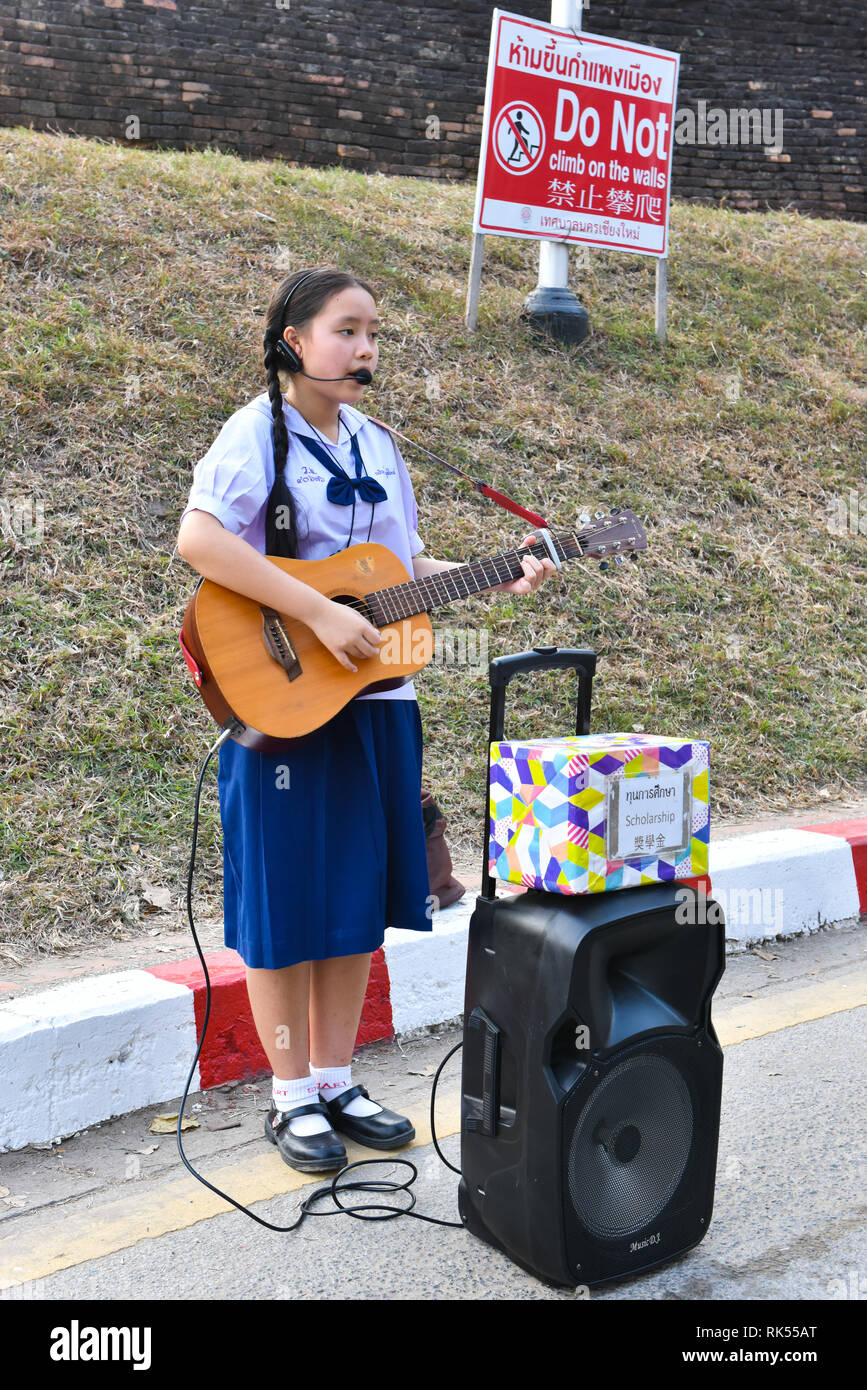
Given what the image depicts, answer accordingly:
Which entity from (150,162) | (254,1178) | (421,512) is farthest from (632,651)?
(150,162)

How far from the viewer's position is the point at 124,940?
3.67 meters

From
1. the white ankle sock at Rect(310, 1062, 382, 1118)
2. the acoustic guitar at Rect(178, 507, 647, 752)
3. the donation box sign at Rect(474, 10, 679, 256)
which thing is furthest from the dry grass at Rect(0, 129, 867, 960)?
the acoustic guitar at Rect(178, 507, 647, 752)

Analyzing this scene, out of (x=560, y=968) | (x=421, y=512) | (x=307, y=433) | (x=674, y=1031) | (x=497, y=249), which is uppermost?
(x=497, y=249)

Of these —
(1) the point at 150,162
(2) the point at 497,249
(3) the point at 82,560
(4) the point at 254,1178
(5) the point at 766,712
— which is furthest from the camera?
(2) the point at 497,249

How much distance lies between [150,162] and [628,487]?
12.8 ft

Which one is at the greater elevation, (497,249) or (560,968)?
(497,249)

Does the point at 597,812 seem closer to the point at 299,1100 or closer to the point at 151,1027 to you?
the point at 299,1100

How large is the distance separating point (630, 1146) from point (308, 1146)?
0.82 meters

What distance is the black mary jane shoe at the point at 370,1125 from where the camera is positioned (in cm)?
277

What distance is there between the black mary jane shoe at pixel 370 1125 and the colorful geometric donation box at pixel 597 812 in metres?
0.82

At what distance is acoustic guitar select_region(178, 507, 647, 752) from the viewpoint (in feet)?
8.36

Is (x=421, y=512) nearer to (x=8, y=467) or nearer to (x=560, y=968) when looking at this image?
(x=8, y=467)

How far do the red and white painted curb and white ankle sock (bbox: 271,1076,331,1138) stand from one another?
0.40 metres

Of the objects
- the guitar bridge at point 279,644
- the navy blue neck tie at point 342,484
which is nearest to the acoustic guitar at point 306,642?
the guitar bridge at point 279,644
